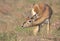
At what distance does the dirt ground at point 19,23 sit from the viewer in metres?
8.22

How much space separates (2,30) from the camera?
933cm

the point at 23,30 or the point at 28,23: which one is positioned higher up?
the point at 28,23

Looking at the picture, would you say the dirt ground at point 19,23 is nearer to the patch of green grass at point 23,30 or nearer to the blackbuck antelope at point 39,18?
the patch of green grass at point 23,30

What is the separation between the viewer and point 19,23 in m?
10.1

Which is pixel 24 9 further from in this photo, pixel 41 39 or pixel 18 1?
pixel 41 39

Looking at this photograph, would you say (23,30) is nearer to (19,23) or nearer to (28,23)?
(28,23)

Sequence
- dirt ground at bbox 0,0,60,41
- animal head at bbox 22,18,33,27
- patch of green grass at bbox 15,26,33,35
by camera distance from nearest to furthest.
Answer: dirt ground at bbox 0,0,60,41, animal head at bbox 22,18,33,27, patch of green grass at bbox 15,26,33,35

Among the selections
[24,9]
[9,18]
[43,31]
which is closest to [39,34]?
[43,31]

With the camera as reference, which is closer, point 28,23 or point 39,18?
point 28,23

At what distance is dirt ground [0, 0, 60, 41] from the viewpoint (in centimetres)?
822

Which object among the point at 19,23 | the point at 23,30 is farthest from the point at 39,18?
the point at 19,23

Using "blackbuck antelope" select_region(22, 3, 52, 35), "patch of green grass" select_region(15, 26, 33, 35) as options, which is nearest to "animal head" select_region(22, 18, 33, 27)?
"blackbuck antelope" select_region(22, 3, 52, 35)

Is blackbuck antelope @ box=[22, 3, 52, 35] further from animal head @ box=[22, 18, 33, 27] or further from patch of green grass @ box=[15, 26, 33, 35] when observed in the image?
patch of green grass @ box=[15, 26, 33, 35]

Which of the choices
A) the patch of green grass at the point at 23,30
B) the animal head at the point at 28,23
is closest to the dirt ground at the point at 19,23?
the patch of green grass at the point at 23,30
